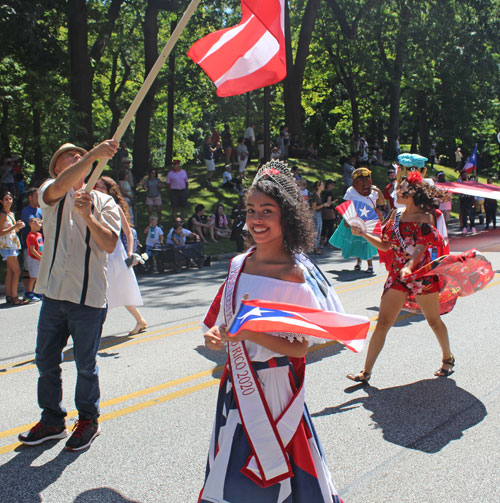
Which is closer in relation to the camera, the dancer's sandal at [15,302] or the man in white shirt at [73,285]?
the man in white shirt at [73,285]

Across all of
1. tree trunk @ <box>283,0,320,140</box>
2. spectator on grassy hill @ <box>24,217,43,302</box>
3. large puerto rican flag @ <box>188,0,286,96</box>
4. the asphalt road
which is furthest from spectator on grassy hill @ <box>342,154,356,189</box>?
large puerto rican flag @ <box>188,0,286,96</box>

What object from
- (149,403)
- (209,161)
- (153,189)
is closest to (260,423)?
(149,403)

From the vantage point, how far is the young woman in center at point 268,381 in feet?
9.33

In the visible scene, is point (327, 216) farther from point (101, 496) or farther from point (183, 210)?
point (101, 496)

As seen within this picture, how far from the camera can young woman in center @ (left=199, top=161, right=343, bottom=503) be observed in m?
2.84

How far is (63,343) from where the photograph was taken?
4.43m

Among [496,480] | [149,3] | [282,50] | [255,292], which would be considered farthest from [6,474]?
[149,3]

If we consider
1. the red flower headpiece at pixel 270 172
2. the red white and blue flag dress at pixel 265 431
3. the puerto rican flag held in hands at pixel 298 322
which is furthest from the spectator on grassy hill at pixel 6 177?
the puerto rican flag held in hands at pixel 298 322

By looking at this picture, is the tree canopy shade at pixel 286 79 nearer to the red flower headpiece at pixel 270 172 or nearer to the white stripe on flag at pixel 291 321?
the red flower headpiece at pixel 270 172

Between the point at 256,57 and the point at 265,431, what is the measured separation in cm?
278

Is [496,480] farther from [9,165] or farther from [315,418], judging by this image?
[9,165]

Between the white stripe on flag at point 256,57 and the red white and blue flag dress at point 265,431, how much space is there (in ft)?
6.75

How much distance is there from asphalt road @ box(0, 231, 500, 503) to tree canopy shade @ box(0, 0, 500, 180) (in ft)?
42.8

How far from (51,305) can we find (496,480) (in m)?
3.14
